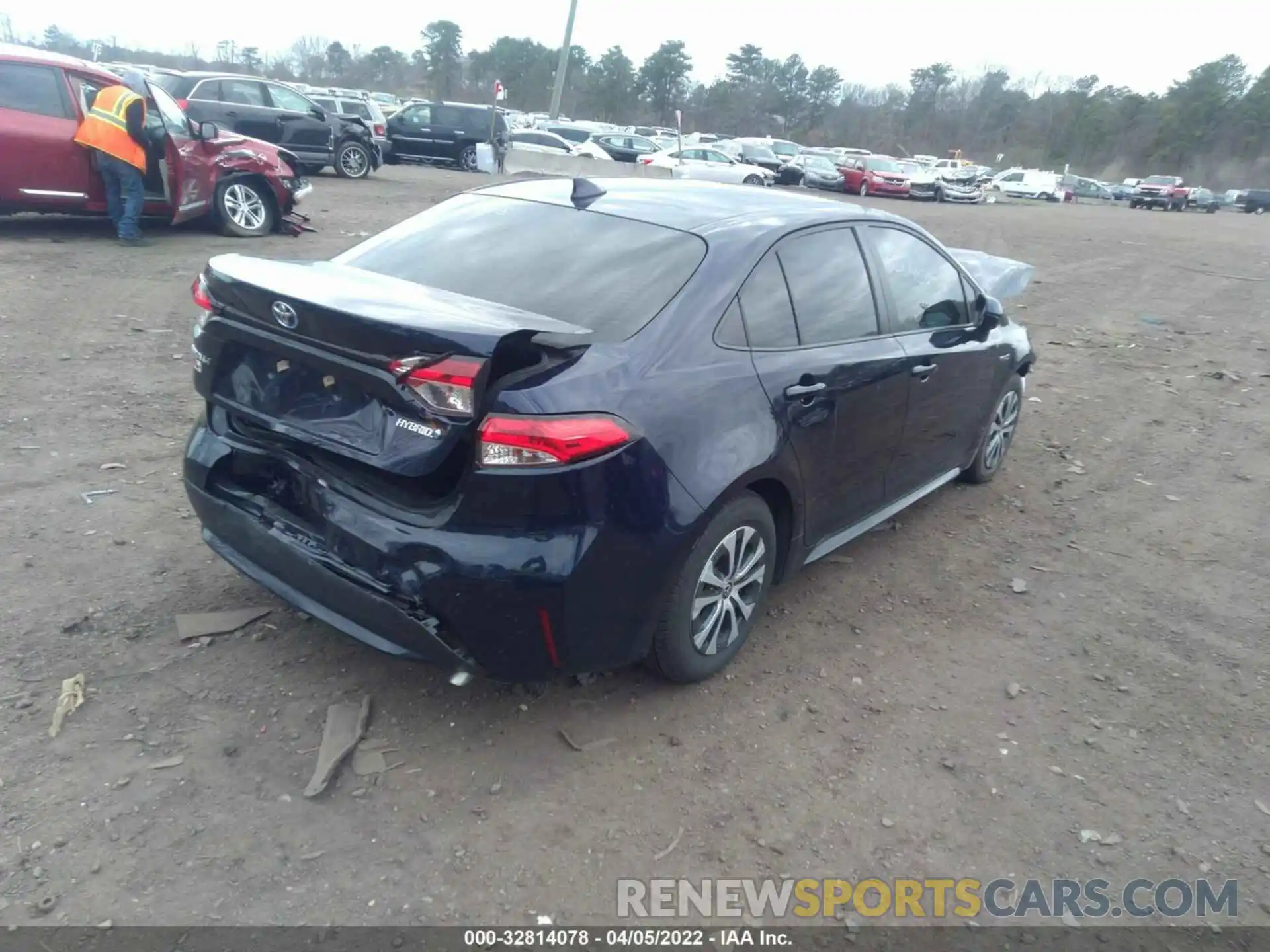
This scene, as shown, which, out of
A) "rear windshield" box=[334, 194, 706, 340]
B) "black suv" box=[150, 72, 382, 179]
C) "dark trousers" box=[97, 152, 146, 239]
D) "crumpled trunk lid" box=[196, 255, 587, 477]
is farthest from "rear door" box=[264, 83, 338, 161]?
"crumpled trunk lid" box=[196, 255, 587, 477]

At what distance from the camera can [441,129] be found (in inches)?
1011

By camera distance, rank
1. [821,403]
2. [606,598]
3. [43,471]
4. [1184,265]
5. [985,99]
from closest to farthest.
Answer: [606,598], [821,403], [43,471], [1184,265], [985,99]

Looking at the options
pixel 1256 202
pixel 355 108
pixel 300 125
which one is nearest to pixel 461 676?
pixel 300 125

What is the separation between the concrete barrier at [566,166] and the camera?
22.2m

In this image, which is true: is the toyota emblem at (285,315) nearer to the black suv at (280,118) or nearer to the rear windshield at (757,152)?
the black suv at (280,118)

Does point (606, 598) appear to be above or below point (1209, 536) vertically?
above

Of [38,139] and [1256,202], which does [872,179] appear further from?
[1256,202]

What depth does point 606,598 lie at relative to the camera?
113 inches

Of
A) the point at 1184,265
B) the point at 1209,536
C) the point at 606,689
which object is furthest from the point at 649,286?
the point at 1184,265

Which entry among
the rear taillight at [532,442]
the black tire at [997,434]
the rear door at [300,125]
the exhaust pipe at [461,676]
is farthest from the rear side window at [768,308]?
the rear door at [300,125]

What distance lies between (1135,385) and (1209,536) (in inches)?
136

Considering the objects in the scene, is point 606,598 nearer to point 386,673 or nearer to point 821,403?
point 386,673

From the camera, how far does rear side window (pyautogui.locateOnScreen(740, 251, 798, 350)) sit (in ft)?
11.0

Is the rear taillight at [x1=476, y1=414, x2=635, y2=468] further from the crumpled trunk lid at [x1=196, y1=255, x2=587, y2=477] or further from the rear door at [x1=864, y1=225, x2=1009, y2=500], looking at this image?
the rear door at [x1=864, y1=225, x2=1009, y2=500]
